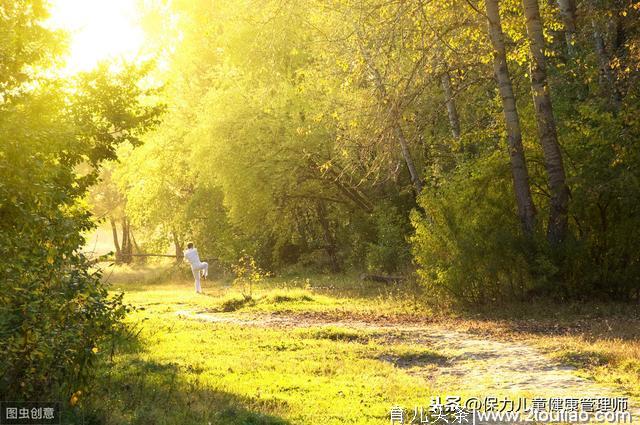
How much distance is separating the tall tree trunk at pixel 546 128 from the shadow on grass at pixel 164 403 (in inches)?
374

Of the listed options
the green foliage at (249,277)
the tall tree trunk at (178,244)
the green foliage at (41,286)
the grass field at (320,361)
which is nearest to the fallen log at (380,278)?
the green foliage at (249,277)

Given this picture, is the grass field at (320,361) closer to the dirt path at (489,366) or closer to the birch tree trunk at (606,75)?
the dirt path at (489,366)

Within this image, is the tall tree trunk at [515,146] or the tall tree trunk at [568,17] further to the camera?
the tall tree trunk at [568,17]

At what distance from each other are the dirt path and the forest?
1.93 feet

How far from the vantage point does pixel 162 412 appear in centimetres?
785

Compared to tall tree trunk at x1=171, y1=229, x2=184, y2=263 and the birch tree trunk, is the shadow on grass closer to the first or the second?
the birch tree trunk

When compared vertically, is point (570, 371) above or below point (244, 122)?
below

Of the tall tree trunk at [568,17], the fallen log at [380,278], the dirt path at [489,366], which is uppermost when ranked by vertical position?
the tall tree trunk at [568,17]

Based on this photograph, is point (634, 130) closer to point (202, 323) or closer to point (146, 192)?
point (202, 323)

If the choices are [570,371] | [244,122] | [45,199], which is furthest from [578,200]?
[244,122]

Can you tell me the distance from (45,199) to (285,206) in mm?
24315

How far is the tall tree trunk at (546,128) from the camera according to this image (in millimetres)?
15859

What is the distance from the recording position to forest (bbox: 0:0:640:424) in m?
7.52

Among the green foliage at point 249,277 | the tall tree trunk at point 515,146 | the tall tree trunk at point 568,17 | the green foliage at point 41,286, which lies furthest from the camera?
the green foliage at point 249,277
